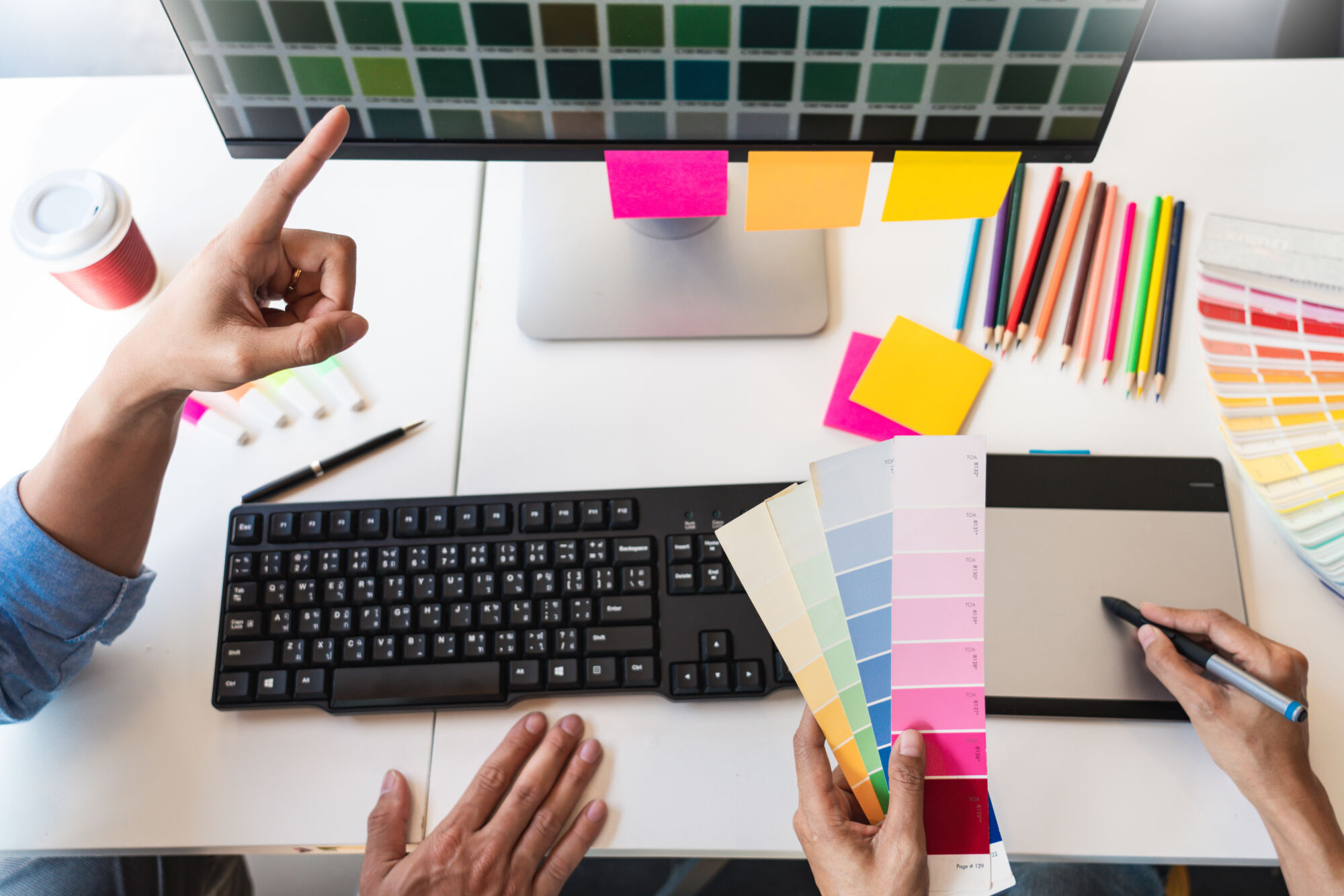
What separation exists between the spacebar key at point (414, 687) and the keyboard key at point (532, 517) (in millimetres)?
108

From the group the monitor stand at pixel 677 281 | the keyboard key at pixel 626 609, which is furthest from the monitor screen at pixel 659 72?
the keyboard key at pixel 626 609

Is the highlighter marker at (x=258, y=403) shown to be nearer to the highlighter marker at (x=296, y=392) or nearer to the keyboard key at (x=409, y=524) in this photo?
the highlighter marker at (x=296, y=392)

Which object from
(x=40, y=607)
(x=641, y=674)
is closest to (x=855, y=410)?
(x=641, y=674)

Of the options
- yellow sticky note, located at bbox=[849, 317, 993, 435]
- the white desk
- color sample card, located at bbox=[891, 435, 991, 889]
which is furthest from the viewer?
yellow sticky note, located at bbox=[849, 317, 993, 435]

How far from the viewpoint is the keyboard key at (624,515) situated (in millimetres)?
708

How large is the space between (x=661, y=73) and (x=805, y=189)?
14 centimetres

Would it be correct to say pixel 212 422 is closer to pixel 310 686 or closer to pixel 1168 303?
pixel 310 686

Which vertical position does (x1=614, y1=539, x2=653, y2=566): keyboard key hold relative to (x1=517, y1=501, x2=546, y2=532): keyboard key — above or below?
below

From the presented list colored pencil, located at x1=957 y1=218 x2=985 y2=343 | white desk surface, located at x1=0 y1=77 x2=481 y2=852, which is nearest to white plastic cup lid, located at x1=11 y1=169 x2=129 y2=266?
white desk surface, located at x1=0 y1=77 x2=481 y2=852

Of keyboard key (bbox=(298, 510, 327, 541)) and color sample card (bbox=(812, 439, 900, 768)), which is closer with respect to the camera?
color sample card (bbox=(812, 439, 900, 768))

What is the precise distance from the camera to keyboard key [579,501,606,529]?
708 millimetres

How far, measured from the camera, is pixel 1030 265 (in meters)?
0.80

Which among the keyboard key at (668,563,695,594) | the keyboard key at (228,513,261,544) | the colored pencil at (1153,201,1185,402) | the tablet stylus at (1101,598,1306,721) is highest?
the colored pencil at (1153,201,1185,402)

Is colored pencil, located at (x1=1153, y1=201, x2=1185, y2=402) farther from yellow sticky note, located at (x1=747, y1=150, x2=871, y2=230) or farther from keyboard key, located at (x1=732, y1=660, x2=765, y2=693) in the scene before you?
keyboard key, located at (x1=732, y1=660, x2=765, y2=693)
